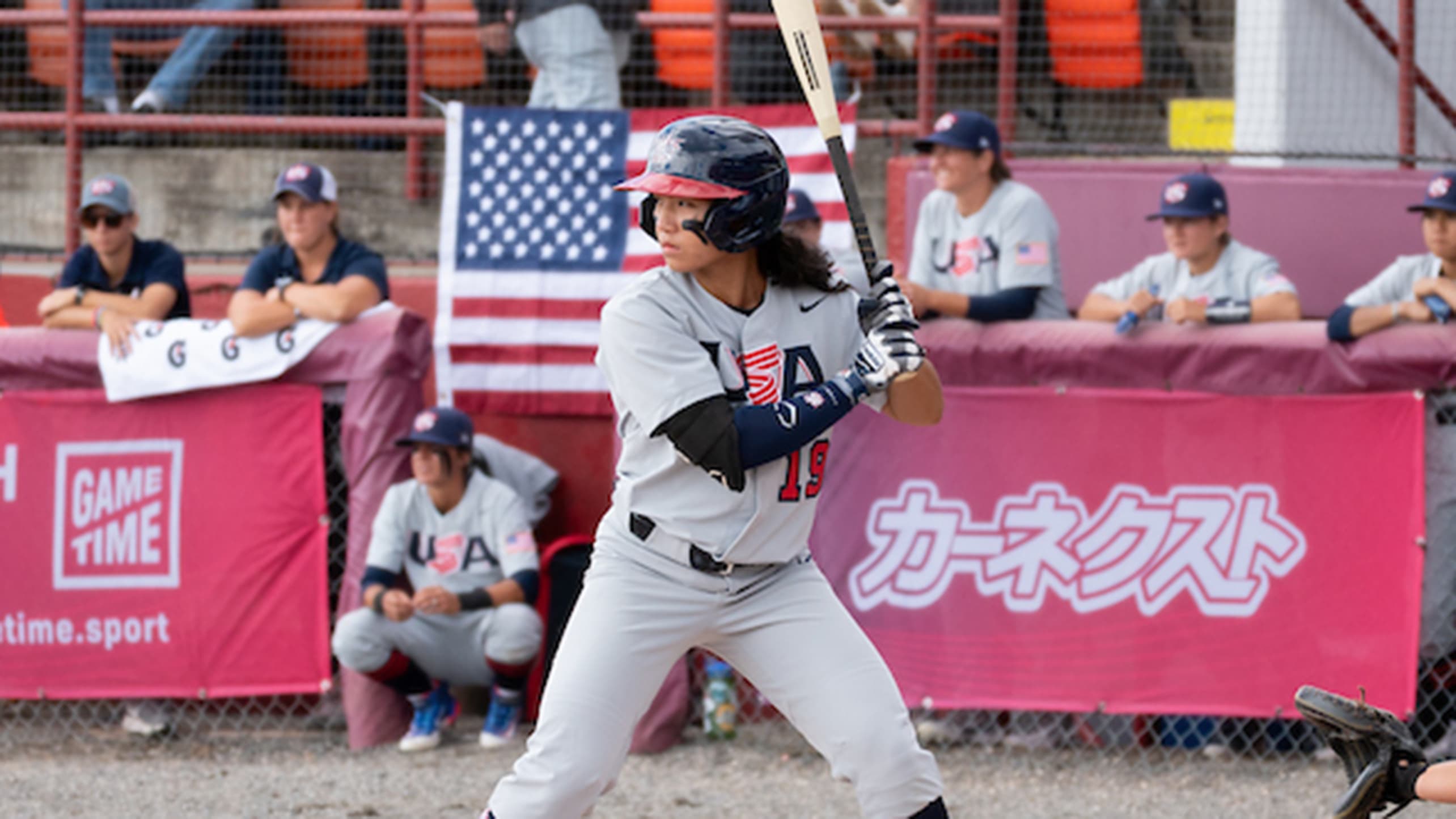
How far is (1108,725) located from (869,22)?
12.4 ft

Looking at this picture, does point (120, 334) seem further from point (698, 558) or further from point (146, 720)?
point (698, 558)

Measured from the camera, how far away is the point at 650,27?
26.8 feet

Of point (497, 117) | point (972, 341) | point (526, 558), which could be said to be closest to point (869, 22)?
point (497, 117)

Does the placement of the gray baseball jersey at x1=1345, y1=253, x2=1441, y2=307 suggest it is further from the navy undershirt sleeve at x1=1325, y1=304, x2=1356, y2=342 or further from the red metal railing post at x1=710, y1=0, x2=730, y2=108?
the red metal railing post at x1=710, y1=0, x2=730, y2=108

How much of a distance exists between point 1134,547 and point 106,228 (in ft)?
13.3

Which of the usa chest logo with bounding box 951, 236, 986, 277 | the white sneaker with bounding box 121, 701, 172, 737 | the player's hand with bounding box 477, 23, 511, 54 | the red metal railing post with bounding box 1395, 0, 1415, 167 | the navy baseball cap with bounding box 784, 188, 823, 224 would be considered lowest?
the white sneaker with bounding box 121, 701, 172, 737

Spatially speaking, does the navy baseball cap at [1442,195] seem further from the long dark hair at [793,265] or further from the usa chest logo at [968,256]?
the long dark hair at [793,265]

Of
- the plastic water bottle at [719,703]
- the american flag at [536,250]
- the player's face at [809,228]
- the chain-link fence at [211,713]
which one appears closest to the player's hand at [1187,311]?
the player's face at [809,228]

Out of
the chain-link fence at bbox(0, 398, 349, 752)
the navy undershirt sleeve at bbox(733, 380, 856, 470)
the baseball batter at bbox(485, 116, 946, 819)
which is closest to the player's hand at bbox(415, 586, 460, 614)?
the chain-link fence at bbox(0, 398, 349, 752)

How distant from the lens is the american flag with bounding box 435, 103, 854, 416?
705 centimetres

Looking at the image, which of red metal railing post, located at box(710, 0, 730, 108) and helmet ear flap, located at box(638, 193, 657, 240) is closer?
helmet ear flap, located at box(638, 193, 657, 240)

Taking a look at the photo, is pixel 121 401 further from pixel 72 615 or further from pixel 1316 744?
pixel 1316 744

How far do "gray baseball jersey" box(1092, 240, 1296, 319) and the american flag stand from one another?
121 centimetres

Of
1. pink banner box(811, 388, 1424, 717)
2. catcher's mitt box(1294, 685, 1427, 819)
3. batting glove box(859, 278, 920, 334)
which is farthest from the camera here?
pink banner box(811, 388, 1424, 717)
